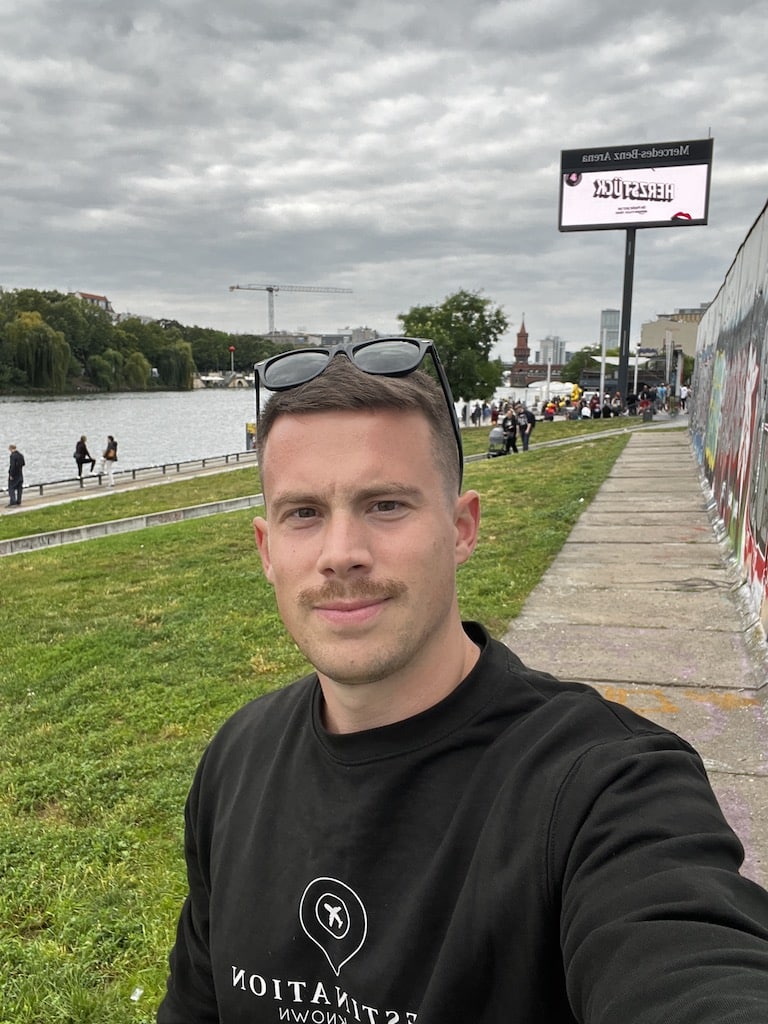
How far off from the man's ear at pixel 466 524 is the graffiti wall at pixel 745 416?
4882 mm

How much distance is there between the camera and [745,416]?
8.37m

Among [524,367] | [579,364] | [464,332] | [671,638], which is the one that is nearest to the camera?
Answer: [671,638]

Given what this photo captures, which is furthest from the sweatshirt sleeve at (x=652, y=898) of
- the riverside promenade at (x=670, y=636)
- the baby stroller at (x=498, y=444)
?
the baby stroller at (x=498, y=444)

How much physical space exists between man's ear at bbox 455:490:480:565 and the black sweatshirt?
8.3 inches

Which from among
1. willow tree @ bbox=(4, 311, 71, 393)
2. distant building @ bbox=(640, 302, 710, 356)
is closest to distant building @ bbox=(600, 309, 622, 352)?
distant building @ bbox=(640, 302, 710, 356)

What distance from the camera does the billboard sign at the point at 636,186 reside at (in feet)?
121

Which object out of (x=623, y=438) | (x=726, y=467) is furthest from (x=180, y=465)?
(x=726, y=467)

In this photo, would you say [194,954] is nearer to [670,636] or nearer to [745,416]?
[670,636]

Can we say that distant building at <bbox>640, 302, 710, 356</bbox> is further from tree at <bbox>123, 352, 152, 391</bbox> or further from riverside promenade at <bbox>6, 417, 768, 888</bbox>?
tree at <bbox>123, 352, 152, 391</bbox>

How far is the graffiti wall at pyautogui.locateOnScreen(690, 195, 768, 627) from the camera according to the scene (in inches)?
259

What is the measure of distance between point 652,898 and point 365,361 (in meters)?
1.08

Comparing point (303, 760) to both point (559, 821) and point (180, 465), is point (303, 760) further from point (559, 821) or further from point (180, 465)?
point (180, 465)

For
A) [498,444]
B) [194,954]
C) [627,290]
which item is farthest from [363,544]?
[627,290]

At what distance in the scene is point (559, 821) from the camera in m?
1.23
